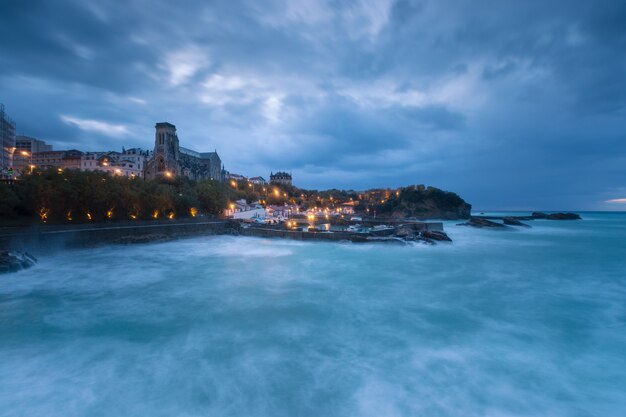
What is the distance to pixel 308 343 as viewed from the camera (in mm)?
9289

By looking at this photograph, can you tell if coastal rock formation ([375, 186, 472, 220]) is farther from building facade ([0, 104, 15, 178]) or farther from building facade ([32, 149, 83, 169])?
building facade ([0, 104, 15, 178])

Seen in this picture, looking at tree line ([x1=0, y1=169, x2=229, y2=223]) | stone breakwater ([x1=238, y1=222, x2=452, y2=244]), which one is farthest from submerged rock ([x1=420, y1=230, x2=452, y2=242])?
tree line ([x1=0, y1=169, x2=229, y2=223])

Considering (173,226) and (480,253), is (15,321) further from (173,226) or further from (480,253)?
(480,253)

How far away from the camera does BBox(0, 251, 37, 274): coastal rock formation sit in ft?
57.3

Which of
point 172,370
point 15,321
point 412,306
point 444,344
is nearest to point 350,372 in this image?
point 444,344

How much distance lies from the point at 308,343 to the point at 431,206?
331 ft

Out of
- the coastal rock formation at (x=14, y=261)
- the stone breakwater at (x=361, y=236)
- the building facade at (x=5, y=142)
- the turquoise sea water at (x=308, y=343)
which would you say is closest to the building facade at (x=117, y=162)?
the building facade at (x=5, y=142)

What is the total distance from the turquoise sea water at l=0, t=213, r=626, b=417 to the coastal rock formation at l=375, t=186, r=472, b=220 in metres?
84.0

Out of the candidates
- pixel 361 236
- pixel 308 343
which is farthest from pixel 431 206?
pixel 308 343

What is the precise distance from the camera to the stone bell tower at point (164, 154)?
67.8 m

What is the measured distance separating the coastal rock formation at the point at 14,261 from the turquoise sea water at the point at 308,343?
684mm

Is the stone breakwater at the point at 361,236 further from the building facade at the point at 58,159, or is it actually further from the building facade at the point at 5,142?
Result: the building facade at the point at 58,159

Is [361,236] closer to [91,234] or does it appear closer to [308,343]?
[308,343]

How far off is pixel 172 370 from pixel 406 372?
593 cm
